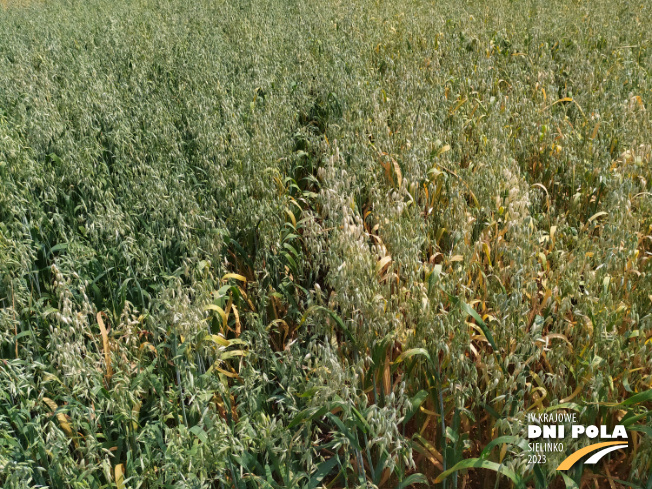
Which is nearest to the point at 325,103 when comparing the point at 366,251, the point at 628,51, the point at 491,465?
the point at 366,251

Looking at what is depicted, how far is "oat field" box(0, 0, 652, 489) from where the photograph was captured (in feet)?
5.96

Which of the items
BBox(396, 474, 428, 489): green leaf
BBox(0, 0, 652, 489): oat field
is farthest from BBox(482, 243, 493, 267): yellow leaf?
BBox(396, 474, 428, 489): green leaf

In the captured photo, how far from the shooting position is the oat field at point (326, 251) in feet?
5.96

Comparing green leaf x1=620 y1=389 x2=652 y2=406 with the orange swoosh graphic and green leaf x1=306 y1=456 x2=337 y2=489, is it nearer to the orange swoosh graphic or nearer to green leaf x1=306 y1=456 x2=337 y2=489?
the orange swoosh graphic

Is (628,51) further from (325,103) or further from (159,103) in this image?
(159,103)

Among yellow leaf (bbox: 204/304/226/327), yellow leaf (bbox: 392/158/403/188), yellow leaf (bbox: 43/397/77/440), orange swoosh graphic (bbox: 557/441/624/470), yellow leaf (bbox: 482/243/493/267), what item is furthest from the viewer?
yellow leaf (bbox: 392/158/403/188)

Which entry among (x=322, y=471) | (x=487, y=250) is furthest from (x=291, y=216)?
(x=322, y=471)

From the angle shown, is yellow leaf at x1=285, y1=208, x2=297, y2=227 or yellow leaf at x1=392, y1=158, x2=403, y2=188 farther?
yellow leaf at x1=392, y1=158, x2=403, y2=188

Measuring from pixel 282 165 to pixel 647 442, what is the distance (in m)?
2.60

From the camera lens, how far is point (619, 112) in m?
3.84

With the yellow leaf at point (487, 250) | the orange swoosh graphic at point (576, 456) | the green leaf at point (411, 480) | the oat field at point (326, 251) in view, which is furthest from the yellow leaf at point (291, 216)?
the orange swoosh graphic at point (576, 456)

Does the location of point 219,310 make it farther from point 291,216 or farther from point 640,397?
point 640,397

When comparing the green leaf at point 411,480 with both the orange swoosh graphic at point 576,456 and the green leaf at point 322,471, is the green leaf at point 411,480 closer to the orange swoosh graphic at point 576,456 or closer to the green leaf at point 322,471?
the green leaf at point 322,471

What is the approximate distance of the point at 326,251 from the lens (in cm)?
273
